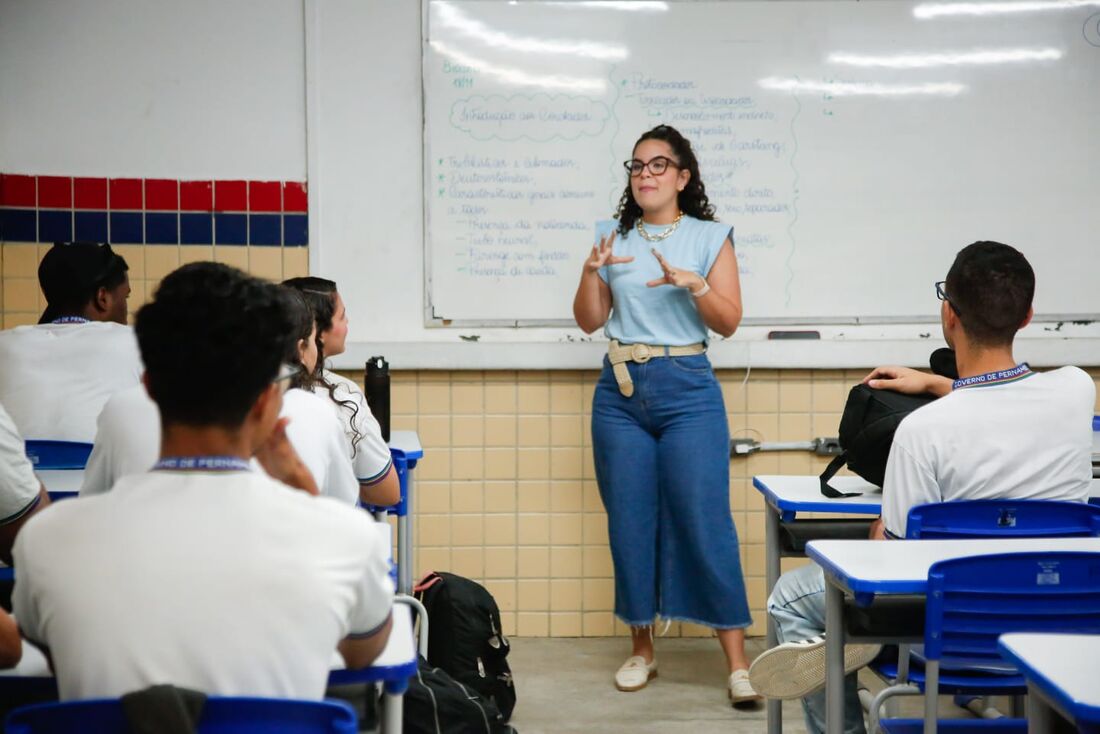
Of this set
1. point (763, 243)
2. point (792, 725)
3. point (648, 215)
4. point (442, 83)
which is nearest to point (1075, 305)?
point (763, 243)

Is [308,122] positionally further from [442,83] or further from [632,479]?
[632,479]

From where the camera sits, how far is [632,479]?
3908 millimetres

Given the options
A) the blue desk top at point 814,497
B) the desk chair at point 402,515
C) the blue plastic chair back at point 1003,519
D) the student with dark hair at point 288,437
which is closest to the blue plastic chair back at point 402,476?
the desk chair at point 402,515

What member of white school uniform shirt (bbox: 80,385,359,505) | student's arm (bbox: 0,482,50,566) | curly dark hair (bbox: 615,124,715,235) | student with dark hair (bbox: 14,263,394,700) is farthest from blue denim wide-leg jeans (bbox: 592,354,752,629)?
student with dark hair (bbox: 14,263,394,700)

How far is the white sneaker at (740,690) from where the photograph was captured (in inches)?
144

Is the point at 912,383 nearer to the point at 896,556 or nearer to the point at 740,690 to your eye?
the point at 896,556

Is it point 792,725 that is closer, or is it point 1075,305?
point 792,725

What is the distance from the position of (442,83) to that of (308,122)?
53cm

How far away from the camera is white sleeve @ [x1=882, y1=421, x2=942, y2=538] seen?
2.46 metres

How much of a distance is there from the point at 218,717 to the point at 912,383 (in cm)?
208

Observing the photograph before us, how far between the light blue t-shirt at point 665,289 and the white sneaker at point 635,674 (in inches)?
42.4

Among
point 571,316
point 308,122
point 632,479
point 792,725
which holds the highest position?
point 308,122

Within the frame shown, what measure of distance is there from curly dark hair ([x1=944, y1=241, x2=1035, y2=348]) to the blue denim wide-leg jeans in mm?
1372

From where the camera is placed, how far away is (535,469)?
4551 millimetres
